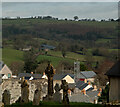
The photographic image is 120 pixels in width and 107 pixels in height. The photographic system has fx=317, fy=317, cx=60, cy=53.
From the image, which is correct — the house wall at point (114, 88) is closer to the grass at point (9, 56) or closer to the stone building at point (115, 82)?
the stone building at point (115, 82)

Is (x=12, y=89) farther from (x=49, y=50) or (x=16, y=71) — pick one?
(x=16, y=71)

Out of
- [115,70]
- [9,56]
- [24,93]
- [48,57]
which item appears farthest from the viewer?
[9,56]

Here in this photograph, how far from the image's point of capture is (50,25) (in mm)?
18188

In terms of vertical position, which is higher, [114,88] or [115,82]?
[115,82]

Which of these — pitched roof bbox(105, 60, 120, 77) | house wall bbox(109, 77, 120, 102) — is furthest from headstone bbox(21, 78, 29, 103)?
pitched roof bbox(105, 60, 120, 77)

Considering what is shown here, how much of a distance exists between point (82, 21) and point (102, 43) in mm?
16916

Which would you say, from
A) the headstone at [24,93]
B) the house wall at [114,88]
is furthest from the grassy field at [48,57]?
the house wall at [114,88]

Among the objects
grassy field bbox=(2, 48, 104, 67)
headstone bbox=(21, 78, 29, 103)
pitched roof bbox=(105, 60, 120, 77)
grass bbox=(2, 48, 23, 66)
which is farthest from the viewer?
grass bbox=(2, 48, 23, 66)

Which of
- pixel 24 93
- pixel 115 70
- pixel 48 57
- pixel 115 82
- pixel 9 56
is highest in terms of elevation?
pixel 9 56

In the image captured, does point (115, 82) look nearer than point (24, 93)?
Yes

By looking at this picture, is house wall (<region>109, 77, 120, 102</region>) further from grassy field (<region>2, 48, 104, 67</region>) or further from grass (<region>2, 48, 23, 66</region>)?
grass (<region>2, 48, 23, 66</region>)

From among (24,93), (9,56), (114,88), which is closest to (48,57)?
(9,56)

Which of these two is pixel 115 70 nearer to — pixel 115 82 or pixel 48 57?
pixel 115 82

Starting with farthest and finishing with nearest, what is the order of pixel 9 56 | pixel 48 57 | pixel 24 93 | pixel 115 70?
pixel 9 56 < pixel 48 57 < pixel 24 93 < pixel 115 70
